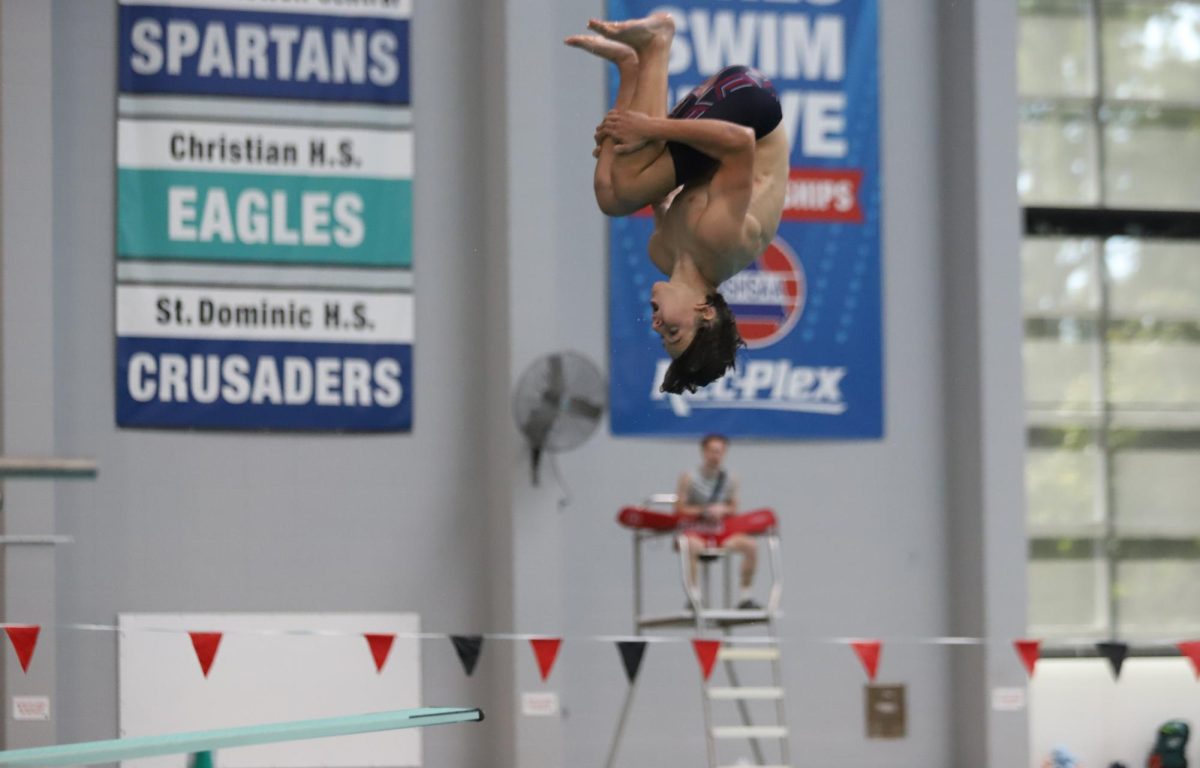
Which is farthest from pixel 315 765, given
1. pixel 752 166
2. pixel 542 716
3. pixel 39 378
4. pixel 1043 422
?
pixel 752 166

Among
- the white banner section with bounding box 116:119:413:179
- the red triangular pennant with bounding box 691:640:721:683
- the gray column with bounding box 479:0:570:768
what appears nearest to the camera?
the red triangular pennant with bounding box 691:640:721:683

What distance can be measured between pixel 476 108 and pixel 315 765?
3.53 m

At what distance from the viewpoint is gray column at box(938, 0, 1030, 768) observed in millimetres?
9820

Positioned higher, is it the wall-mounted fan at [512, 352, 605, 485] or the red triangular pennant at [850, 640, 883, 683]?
the wall-mounted fan at [512, 352, 605, 485]

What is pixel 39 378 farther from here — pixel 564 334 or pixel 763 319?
pixel 763 319

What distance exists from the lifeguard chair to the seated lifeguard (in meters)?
0.04

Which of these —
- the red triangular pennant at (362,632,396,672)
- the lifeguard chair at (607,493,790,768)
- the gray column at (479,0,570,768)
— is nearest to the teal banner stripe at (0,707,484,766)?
the red triangular pennant at (362,632,396,672)

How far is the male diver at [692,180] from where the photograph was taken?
496cm

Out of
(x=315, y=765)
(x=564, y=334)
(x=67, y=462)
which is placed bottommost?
(x=315, y=765)

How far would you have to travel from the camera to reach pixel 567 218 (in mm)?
9766

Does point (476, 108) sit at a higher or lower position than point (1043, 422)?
higher

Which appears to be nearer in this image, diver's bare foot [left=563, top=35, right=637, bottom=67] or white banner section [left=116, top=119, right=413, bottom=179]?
diver's bare foot [left=563, top=35, right=637, bottom=67]

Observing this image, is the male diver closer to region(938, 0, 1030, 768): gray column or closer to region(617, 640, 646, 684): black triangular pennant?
region(617, 640, 646, 684): black triangular pennant

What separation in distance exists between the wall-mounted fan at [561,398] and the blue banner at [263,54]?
1793mm
